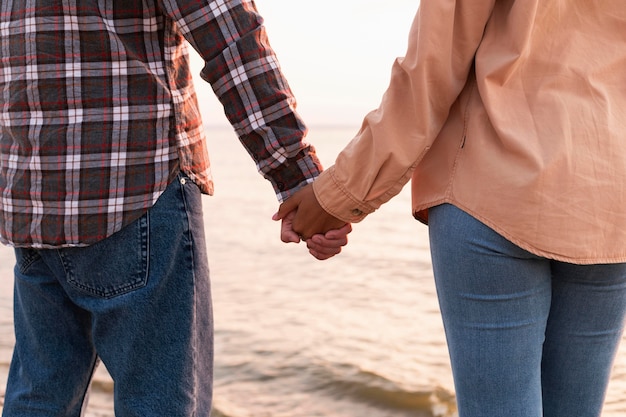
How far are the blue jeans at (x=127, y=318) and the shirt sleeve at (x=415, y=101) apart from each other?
15.9 inches

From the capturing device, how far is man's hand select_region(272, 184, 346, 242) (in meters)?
1.87

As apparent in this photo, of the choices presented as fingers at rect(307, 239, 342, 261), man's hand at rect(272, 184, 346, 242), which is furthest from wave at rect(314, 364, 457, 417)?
man's hand at rect(272, 184, 346, 242)

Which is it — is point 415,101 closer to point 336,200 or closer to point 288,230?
point 336,200

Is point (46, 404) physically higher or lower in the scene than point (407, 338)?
higher

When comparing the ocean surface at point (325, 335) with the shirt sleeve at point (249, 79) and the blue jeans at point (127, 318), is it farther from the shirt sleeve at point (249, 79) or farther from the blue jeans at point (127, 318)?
the shirt sleeve at point (249, 79)

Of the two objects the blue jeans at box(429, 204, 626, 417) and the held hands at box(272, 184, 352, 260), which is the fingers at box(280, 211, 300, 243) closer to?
the held hands at box(272, 184, 352, 260)

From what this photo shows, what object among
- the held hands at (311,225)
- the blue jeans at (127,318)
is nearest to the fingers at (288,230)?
the held hands at (311,225)

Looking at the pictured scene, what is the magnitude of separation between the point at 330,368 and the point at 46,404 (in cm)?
264

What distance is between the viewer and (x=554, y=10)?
55.4 inches

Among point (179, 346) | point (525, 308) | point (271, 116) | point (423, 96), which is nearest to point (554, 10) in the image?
point (423, 96)

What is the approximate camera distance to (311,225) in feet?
6.40

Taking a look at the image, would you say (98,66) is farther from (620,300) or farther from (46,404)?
(620,300)

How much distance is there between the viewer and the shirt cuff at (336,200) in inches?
68.0

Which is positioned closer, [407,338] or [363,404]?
[363,404]
